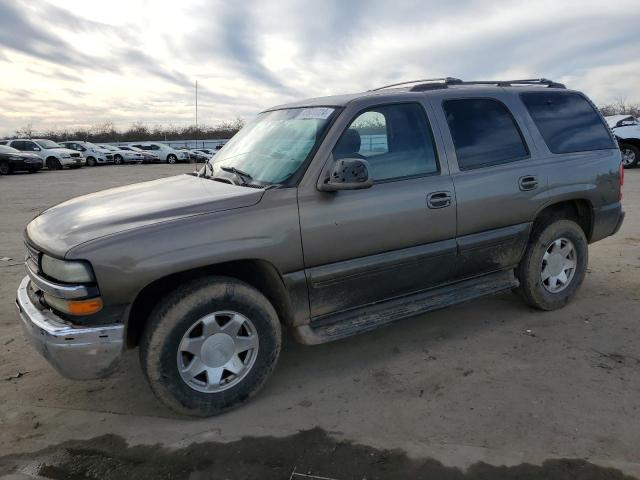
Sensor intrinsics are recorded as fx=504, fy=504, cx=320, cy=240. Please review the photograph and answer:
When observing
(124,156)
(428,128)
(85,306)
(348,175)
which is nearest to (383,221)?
(348,175)

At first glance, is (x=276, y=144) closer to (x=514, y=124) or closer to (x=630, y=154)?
(x=514, y=124)

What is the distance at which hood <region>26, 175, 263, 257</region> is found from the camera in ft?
9.14

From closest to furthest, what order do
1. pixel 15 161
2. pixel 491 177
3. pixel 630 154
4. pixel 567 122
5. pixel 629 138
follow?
pixel 491 177 < pixel 567 122 < pixel 629 138 < pixel 630 154 < pixel 15 161

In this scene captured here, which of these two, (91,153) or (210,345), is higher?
(91,153)

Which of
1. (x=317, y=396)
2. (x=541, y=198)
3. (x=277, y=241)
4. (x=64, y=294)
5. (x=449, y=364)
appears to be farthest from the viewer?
(x=541, y=198)

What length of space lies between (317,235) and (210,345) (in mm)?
927

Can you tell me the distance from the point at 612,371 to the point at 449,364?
41.8 inches

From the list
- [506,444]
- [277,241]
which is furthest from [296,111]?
[506,444]

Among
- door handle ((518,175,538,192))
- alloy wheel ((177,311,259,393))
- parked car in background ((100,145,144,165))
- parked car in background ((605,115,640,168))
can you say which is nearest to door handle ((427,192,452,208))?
door handle ((518,175,538,192))

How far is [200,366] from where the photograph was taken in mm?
2996

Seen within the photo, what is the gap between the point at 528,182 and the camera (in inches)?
158

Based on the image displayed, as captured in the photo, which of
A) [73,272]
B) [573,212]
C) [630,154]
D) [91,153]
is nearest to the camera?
[73,272]

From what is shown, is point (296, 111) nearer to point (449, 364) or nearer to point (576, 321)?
point (449, 364)

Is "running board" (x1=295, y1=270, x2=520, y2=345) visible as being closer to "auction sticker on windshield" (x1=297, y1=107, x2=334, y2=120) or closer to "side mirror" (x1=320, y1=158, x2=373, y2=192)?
"side mirror" (x1=320, y1=158, x2=373, y2=192)
